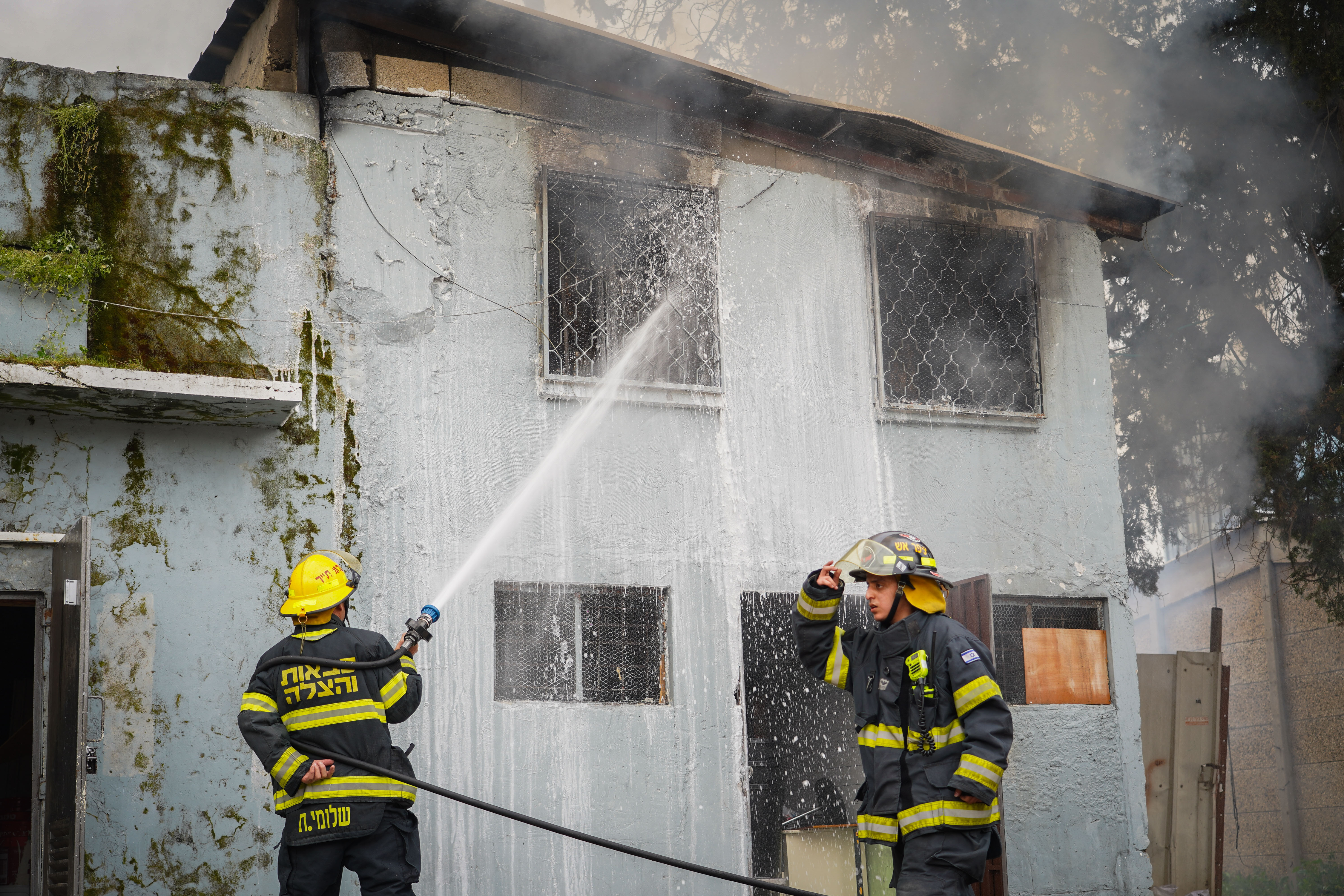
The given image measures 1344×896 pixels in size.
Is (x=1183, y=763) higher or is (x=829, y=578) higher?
(x=829, y=578)

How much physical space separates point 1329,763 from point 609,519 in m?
9.95

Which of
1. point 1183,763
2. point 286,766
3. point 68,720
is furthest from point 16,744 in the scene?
point 1183,763

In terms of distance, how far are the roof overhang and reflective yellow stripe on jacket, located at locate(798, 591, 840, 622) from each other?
3.82m

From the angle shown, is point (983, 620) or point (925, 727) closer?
point (925, 727)

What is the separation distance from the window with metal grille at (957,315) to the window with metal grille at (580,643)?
2.40 metres

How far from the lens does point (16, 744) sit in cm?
881

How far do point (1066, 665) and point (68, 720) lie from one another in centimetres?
635

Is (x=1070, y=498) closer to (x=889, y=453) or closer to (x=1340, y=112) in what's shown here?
(x=889, y=453)

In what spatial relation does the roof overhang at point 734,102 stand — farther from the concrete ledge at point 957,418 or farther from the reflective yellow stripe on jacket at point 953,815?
the reflective yellow stripe on jacket at point 953,815

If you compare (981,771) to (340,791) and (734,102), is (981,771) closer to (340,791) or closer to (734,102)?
(340,791)

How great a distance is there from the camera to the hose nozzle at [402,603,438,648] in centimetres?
498

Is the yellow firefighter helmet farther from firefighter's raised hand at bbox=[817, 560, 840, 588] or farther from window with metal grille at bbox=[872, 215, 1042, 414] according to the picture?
window with metal grille at bbox=[872, 215, 1042, 414]

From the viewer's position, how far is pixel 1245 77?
10.6 meters

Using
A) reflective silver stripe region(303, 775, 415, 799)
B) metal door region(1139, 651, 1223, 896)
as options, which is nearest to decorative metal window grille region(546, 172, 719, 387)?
reflective silver stripe region(303, 775, 415, 799)
